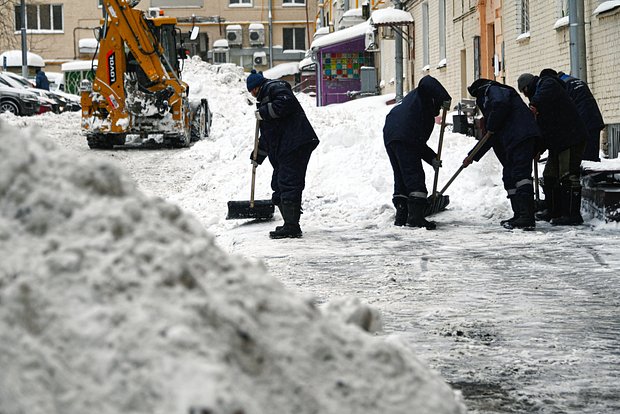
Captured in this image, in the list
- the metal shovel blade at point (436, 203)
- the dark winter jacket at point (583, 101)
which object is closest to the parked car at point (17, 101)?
the metal shovel blade at point (436, 203)

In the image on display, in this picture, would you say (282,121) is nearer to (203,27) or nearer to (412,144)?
(412,144)

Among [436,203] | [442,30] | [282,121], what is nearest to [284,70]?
[442,30]

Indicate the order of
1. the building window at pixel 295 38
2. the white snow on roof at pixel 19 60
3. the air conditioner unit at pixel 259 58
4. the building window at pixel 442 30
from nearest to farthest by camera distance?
the building window at pixel 442 30
the white snow on roof at pixel 19 60
the air conditioner unit at pixel 259 58
the building window at pixel 295 38

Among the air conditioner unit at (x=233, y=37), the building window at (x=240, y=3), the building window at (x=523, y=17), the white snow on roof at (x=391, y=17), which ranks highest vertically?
the building window at (x=240, y=3)

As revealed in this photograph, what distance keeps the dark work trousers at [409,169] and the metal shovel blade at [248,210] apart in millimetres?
1393

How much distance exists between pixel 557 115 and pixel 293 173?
269cm

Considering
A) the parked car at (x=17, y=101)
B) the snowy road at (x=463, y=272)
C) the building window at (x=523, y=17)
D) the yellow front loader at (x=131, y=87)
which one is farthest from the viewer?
the parked car at (x=17, y=101)

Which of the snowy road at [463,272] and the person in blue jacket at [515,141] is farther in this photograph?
the person in blue jacket at [515,141]

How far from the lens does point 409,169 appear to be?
1074 centimetres

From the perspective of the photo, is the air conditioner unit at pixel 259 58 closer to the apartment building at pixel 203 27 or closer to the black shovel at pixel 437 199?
the apartment building at pixel 203 27

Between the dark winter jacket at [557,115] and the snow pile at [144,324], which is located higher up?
the dark winter jacket at [557,115]

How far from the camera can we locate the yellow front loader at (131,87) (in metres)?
20.4

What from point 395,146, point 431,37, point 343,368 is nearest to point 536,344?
point 343,368

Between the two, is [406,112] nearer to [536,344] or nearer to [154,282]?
[536,344]
